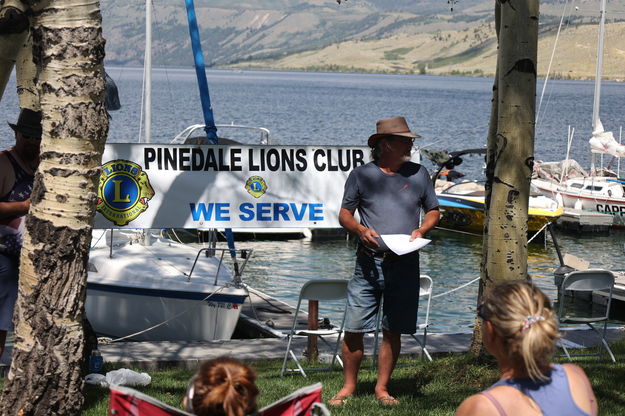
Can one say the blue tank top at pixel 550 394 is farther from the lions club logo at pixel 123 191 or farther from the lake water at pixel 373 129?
the lake water at pixel 373 129

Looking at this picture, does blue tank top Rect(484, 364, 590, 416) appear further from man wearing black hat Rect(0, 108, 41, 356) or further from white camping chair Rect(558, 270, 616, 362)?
white camping chair Rect(558, 270, 616, 362)

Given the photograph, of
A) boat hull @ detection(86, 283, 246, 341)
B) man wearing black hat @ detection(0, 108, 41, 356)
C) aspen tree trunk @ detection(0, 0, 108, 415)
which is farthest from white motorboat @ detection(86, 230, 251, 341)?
aspen tree trunk @ detection(0, 0, 108, 415)

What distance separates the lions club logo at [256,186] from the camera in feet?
31.5

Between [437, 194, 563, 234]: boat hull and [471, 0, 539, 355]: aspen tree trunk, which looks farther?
[437, 194, 563, 234]: boat hull

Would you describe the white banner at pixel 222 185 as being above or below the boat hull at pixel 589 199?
above

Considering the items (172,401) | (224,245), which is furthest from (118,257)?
(224,245)

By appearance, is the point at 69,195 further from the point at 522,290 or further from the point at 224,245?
the point at 224,245

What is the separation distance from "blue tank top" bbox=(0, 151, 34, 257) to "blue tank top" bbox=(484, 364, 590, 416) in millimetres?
3766

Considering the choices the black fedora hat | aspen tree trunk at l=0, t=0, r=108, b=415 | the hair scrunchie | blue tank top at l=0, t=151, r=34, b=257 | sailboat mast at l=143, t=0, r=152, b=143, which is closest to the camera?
the hair scrunchie

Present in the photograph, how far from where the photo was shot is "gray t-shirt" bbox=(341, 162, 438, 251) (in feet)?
20.8

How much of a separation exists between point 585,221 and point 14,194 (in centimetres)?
2326

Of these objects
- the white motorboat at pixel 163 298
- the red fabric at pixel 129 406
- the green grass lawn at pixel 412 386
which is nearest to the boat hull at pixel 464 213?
the white motorboat at pixel 163 298

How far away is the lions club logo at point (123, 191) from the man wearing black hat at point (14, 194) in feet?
9.72

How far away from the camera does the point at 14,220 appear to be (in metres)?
6.16
